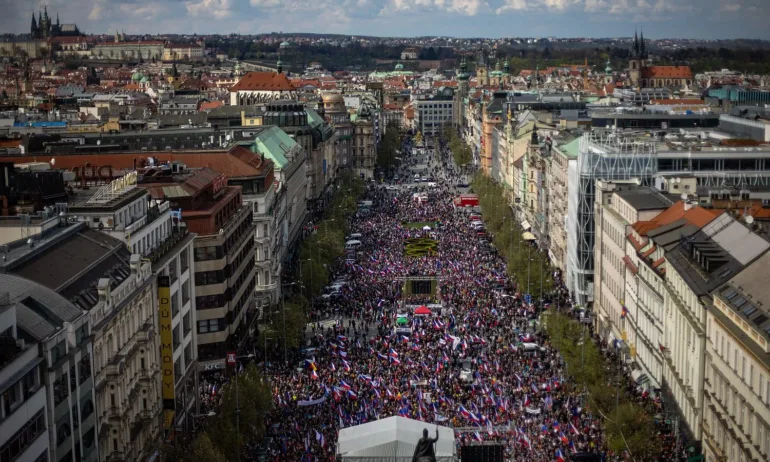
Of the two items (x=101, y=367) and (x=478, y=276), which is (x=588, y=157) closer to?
(x=478, y=276)

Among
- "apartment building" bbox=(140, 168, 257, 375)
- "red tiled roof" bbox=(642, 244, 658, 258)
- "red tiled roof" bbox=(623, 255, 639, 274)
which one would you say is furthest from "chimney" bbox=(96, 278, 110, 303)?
"red tiled roof" bbox=(623, 255, 639, 274)

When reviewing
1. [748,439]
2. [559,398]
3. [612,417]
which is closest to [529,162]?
[559,398]

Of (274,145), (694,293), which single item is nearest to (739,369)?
(694,293)

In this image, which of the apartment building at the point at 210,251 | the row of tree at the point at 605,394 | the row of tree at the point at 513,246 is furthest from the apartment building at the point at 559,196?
the apartment building at the point at 210,251

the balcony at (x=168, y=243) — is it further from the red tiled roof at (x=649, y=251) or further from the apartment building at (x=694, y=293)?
the red tiled roof at (x=649, y=251)

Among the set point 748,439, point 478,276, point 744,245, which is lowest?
point 478,276

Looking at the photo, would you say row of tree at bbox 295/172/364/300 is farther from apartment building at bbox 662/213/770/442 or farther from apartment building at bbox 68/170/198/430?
apartment building at bbox 662/213/770/442
